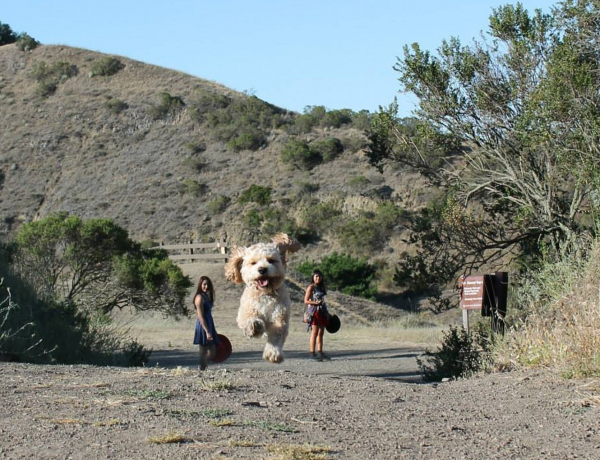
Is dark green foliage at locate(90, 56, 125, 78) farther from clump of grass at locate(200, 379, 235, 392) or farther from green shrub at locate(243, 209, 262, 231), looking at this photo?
clump of grass at locate(200, 379, 235, 392)

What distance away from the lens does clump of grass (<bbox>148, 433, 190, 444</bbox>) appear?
250 inches

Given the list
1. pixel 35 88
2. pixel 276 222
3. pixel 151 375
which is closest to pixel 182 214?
pixel 276 222

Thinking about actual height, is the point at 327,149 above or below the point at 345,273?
above

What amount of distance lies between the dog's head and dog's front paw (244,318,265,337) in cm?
36

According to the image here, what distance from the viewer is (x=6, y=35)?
87.1 meters

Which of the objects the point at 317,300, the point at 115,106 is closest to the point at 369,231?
the point at 115,106

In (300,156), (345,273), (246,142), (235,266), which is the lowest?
(235,266)

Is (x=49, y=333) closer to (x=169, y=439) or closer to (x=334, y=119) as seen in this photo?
(x=169, y=439)

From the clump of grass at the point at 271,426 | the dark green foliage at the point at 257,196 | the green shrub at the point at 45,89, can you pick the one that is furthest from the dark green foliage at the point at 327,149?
the clump of grass at the point at 271,426

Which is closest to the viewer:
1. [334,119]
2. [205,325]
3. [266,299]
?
[266,299]

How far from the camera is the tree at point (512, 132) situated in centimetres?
1408

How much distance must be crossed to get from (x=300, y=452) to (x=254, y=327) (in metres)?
4.79

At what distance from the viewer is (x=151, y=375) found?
9422 mm

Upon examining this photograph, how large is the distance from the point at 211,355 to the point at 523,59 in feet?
22.1
